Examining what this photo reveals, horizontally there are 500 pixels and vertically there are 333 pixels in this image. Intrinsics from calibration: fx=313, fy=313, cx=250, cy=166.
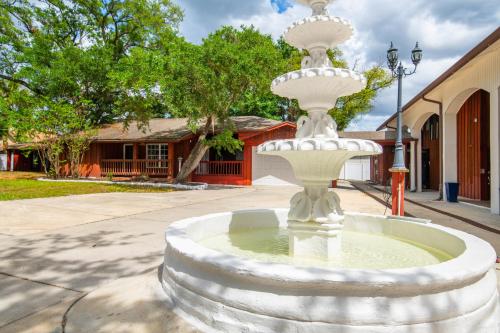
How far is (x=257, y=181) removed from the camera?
21250 mm

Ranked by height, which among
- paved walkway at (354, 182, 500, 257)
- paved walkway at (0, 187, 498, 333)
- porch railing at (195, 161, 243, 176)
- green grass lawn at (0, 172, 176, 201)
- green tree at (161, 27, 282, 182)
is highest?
green tree at (161, 27, 282, 182)

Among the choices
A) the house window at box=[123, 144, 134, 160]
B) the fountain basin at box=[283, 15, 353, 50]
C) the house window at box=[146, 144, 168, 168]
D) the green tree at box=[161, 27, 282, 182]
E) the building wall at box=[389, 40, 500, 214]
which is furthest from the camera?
the house window at box=[123, 144, 134, 160]

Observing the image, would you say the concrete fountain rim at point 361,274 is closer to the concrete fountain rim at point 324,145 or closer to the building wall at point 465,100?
the concrete fountain rim at point 324,145

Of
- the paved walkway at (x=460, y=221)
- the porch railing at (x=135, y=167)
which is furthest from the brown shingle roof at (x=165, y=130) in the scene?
the paved walkway at (x=460, y=221)

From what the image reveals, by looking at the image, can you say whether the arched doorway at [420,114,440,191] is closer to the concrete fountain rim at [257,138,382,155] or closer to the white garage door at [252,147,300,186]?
the white garage door at [252,147,300,186]

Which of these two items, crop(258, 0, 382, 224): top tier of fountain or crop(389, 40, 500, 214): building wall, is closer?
crop(258, 0, 382, 224): top tier of fountain

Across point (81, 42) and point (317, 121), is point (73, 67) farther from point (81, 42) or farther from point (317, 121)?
point (317, 121)

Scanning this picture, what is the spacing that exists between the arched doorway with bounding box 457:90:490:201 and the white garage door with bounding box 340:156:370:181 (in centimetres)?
1802

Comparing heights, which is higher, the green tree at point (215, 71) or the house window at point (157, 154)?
the green tree at point (215, 71)

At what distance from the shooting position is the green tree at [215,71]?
49.8 feet

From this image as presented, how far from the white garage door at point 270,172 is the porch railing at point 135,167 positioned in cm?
657

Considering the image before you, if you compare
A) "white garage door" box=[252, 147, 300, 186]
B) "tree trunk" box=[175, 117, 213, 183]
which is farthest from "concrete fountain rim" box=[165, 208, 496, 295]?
"white garage door" box=[252, 147, 300, 186]

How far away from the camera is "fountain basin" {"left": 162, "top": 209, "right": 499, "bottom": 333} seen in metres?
2.15

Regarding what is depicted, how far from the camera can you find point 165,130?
78.8 feet
